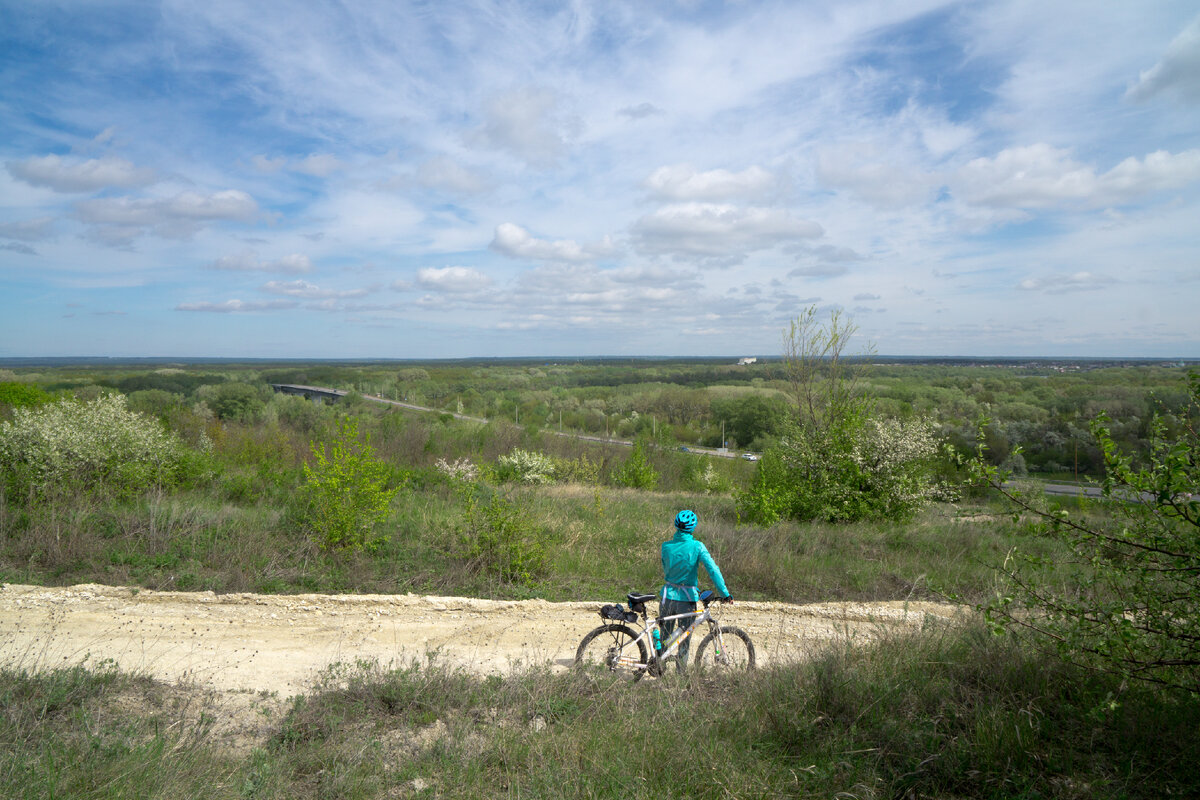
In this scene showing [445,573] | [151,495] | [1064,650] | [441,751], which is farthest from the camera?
[151,495]

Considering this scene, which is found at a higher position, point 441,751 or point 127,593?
point 441,751

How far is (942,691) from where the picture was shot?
4844 mm

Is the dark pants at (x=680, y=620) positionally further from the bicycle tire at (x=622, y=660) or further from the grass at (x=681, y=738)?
the grass at (x=681, y=738)

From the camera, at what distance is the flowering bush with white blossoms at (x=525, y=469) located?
26969mm

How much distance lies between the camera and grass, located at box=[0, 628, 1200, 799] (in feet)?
12.5

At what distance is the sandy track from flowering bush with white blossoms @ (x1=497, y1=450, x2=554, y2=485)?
1716 centimetres

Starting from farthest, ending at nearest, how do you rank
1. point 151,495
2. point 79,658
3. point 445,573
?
1. point 151,495
2. point 445,573
3. point 79,658

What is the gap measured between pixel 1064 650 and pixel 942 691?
123 cm

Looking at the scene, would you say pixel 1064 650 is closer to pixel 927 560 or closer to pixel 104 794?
pixel 104 794

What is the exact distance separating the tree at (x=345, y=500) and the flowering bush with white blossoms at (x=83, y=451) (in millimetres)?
5513

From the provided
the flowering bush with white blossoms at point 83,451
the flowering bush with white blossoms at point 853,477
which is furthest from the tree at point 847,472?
the flowering bush with white blossoms at point 83,451

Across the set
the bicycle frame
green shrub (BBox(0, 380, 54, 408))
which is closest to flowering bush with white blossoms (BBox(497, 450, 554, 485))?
green shrub (BBox(0, 380, 54, 408))

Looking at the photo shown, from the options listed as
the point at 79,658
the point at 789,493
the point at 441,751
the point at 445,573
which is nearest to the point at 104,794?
the point at 441,751

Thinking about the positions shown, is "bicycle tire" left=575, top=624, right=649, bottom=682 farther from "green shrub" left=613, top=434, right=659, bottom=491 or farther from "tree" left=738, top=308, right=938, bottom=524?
"green shrub" left=613, top=434, right=659, bottom=491
